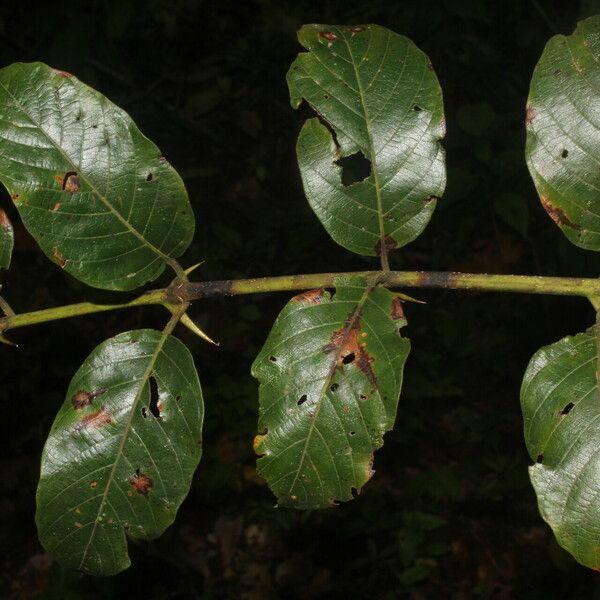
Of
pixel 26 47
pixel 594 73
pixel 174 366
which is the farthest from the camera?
pixel 26 47

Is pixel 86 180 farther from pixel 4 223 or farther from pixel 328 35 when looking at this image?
pixel 328 35

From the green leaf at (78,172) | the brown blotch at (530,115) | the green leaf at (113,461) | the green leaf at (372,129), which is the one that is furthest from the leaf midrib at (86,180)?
the brown blotch at (530,115)

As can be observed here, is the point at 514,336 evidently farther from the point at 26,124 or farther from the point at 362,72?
the point at 26,124

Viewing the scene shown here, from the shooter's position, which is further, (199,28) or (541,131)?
(199,28)

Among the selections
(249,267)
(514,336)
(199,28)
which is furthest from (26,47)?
(514,336)

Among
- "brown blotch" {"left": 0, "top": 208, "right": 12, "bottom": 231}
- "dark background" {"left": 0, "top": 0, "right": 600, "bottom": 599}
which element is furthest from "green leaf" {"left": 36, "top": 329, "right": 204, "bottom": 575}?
"dark background" {"left": 0, "top": 0, "right": 600, "bottom": 599}
